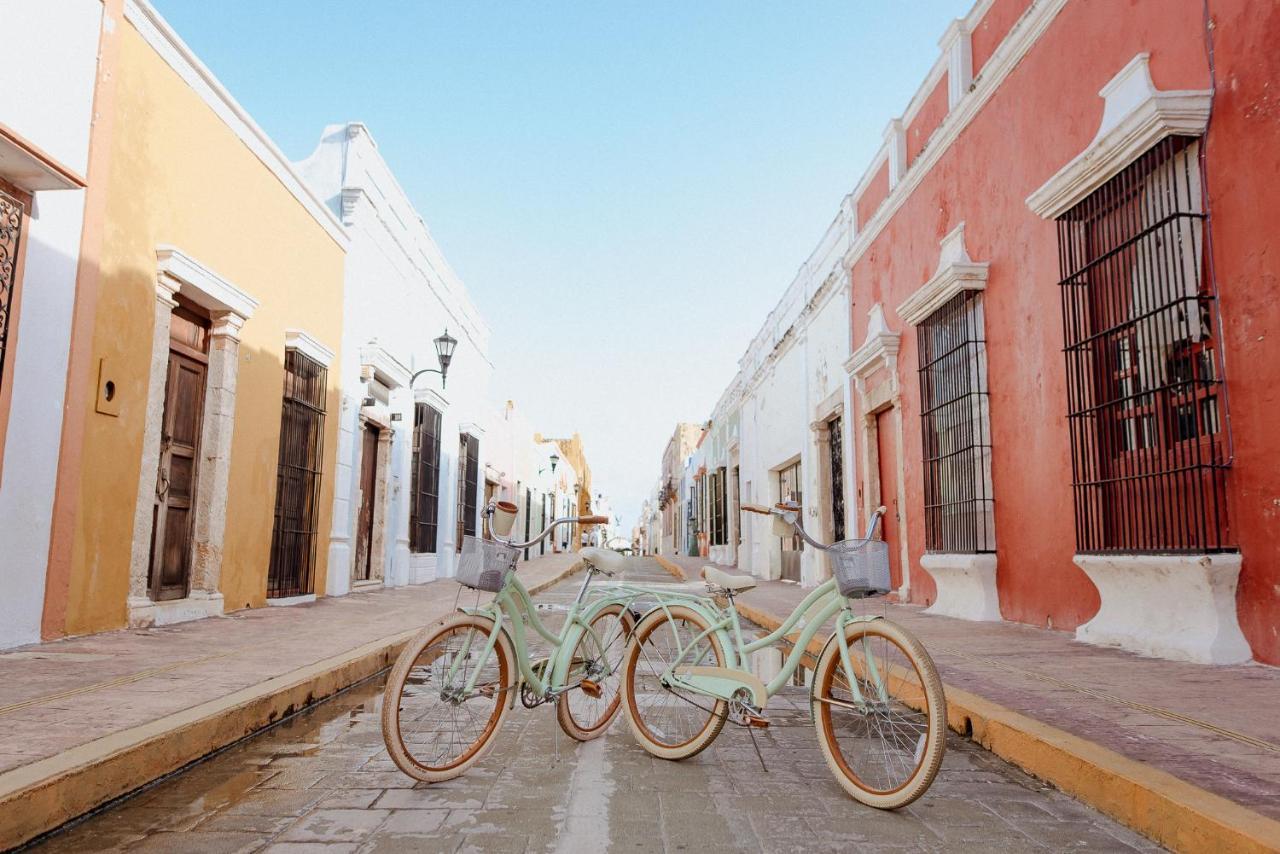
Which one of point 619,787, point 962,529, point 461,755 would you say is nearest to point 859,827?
point 619,787

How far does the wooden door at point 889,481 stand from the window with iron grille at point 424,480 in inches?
296

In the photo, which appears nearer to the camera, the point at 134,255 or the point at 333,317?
the point at 134,255

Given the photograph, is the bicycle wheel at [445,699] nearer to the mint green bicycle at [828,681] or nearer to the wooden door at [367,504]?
the mint green bicycle at [828,681]

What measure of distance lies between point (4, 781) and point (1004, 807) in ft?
10.0

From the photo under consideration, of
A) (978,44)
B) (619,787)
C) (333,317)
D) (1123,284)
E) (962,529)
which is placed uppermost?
(978,44)

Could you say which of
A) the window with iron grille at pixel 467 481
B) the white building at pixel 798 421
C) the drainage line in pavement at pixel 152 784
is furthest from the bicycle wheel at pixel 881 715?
the window with iron grille at pixel 467 481

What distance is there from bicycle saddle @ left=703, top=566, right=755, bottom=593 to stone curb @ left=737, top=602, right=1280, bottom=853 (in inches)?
45.5

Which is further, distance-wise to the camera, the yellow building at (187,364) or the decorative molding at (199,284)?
the decorative molding at (199,284)

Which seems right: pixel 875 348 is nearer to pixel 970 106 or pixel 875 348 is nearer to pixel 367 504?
pixel 970 106

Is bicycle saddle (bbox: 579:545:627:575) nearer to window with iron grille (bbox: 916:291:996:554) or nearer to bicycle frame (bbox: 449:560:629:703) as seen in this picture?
bicycle frame (bbox: 449:560:629:703)

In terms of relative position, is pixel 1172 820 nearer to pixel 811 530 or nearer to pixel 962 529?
pixel 962 529

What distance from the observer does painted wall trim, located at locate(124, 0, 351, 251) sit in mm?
6766

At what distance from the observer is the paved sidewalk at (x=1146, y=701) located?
2887 mm

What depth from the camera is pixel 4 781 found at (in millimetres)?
2650
